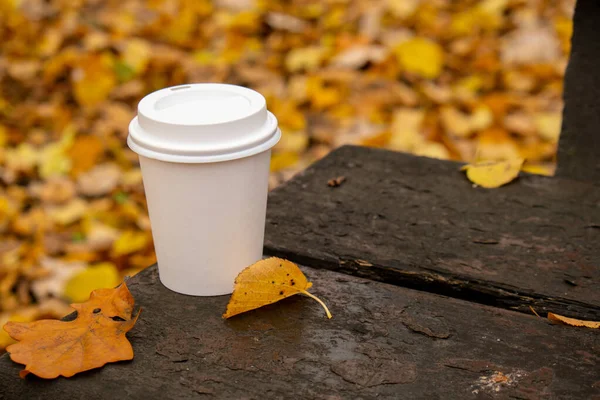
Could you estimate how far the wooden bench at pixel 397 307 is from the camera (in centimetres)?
115

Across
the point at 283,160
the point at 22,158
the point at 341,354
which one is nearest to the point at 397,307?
the point at 341,354

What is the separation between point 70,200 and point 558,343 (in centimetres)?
205

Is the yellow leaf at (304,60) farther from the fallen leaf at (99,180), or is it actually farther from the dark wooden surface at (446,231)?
the dark wooden surface at (446,231)

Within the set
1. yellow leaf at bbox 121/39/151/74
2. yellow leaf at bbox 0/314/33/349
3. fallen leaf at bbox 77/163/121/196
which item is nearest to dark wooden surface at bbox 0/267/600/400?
yellow leaf at bbox 0/314/33/349

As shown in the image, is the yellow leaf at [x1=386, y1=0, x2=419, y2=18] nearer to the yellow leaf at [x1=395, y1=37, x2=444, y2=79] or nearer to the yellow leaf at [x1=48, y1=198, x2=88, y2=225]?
the yellow leaf at [x1=395, y1=37, x2=444, y2=79]

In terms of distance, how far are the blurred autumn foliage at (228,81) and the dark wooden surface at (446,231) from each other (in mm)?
896

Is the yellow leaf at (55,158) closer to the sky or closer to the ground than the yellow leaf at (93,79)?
closer to the ground

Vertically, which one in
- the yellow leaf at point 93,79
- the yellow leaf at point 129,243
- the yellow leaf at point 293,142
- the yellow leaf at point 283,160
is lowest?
the yellow leaf at point 129,243

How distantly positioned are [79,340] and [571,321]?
91 centimetres

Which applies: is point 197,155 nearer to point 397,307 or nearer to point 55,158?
point 397,307

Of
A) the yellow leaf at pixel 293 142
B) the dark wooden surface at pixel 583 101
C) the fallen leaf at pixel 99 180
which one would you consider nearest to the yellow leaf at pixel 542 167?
the dark wooden surface at pixel 583 101

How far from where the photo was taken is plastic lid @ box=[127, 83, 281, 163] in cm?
122

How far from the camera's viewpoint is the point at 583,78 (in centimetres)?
211

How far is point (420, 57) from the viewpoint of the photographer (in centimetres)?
356
